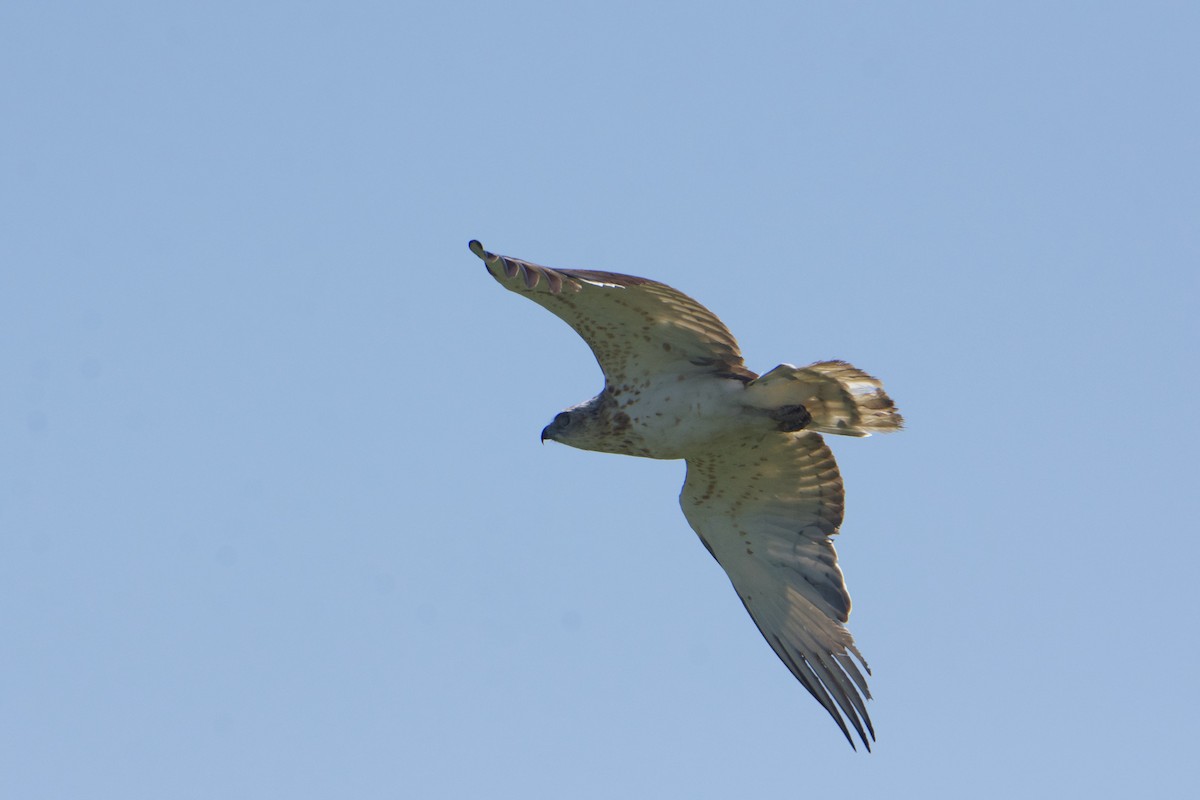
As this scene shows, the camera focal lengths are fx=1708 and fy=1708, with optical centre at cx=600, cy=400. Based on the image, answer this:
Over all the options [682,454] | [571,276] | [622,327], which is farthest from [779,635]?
[571,276]

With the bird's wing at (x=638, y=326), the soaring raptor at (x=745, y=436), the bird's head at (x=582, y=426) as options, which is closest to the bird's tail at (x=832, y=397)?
the soaring raptor at (x=745, y=436)

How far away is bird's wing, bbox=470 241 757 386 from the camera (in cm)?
1071

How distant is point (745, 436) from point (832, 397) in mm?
697

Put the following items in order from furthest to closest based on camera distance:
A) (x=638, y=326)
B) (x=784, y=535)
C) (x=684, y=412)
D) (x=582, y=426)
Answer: (x=784, y=535)
(x=582, y=426)
(x=684, y=412)
(x=638, y=326)

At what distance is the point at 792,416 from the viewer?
A: 11688mm

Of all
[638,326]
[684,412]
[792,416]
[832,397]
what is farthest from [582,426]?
[832,397]

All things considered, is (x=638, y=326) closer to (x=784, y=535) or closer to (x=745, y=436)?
(x=745, y=436)

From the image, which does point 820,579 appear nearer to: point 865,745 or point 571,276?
point 865,745

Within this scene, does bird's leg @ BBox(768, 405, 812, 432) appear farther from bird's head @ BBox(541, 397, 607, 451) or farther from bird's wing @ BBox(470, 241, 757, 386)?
bird's head @ BBox(541, 397, 607, 451)

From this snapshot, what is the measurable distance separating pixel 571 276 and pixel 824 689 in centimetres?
365

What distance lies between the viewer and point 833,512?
12.6 metres

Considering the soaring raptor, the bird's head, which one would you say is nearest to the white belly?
the soaring raptor

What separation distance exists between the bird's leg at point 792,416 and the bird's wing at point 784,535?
296mm

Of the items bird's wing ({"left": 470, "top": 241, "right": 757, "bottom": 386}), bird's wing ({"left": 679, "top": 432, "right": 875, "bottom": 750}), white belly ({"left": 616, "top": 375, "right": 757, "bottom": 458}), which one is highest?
bird's wing ({"left": 470, "top": 241, "right": 757, "bottom": 386})
